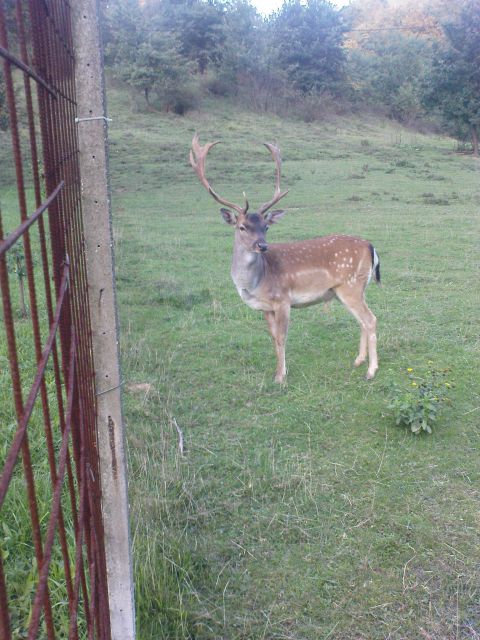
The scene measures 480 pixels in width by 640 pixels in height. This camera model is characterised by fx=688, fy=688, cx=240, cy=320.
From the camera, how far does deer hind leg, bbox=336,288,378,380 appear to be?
17.1 feet

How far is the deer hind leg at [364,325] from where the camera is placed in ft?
17.1

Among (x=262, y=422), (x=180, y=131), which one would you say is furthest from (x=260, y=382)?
(x=180, y=131)

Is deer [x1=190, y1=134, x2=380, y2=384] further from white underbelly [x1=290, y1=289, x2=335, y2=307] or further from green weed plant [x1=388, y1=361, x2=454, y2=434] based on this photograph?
green weed plant [x1=388, y1=361, x2=454, y2=434]

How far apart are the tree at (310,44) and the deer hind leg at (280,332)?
27.9m

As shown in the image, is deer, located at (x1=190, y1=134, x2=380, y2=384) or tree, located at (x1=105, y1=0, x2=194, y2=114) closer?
deer, located at (x1=190, y1=134, x2=380, y2=384)

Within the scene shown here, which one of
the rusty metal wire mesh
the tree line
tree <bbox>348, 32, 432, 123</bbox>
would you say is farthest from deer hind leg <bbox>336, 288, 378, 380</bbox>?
tree <bbox>348, 32, 432, 123</bbox>

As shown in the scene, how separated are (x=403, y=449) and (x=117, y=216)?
9.61m

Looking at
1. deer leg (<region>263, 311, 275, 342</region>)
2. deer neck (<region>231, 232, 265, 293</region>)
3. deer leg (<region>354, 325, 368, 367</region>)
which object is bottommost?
deer leg (<region>354, 325, 368, 367</region>)

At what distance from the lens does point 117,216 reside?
12672mm

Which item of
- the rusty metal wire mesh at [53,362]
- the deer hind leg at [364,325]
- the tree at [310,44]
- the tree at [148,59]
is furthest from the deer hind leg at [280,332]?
the tree at [310,44]

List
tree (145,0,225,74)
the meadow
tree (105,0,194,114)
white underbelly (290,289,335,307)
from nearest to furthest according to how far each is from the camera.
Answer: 1. the meadow
2. white underbelly (290,289,335,307)
3. tree (105,0,194,114)
4. tree (145,0,225,74)

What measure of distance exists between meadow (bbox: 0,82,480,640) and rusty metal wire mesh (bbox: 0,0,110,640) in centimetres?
20

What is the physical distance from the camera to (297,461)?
3.84 metres

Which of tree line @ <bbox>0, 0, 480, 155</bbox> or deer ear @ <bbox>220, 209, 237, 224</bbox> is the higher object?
tree line @ <bbox>0, 0, 480, 155</bbox>
